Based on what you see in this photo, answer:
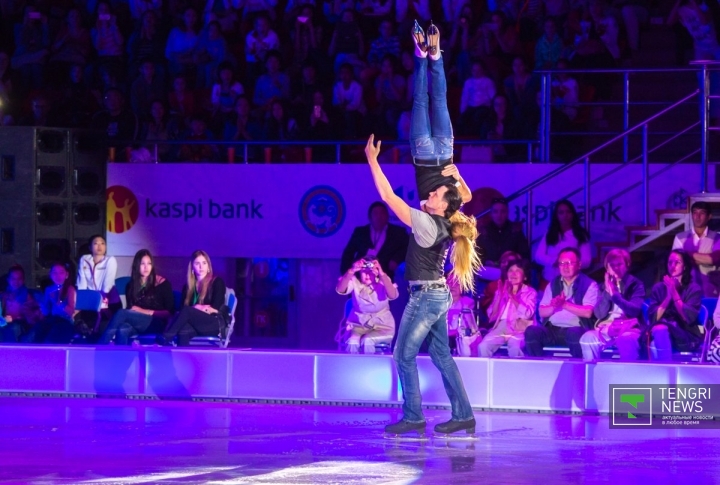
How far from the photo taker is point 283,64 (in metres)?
15.2

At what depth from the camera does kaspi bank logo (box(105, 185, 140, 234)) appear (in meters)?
13.5

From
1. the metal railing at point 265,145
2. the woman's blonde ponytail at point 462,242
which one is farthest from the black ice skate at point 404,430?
the metal railing at point 265,145

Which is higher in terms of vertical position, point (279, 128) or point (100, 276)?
point (279, 128)

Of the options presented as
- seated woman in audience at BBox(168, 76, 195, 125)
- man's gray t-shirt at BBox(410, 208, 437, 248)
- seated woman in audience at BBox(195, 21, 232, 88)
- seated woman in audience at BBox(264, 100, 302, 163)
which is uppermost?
seated woman in audience at BBox(195, 21, 232, 88)

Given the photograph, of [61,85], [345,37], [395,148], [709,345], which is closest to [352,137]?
[395,148]

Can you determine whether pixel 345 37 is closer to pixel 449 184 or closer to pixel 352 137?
pixel 352 137

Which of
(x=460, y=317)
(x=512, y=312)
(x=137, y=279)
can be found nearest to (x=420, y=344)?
(x=460, y=317)

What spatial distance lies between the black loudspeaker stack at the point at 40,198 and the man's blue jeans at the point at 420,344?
18.2 ft

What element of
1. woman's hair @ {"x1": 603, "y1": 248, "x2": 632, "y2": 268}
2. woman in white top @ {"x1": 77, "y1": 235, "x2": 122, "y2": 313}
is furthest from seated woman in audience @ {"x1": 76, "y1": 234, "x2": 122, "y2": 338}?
woman's hair @ {"x1": 603, "y1": 248, "x2": 632, "y2": 268}

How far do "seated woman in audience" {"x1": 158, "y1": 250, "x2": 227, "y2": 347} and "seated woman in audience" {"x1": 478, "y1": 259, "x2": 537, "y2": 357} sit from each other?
87.3 inches

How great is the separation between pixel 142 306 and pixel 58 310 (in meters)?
0.88

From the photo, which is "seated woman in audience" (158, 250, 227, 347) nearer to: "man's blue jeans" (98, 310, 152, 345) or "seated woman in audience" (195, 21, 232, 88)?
"man's blue jeans" (98, 310, 152, 345)

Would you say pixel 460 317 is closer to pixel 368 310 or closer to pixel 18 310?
pixel 368 310

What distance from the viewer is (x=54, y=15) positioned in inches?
632
